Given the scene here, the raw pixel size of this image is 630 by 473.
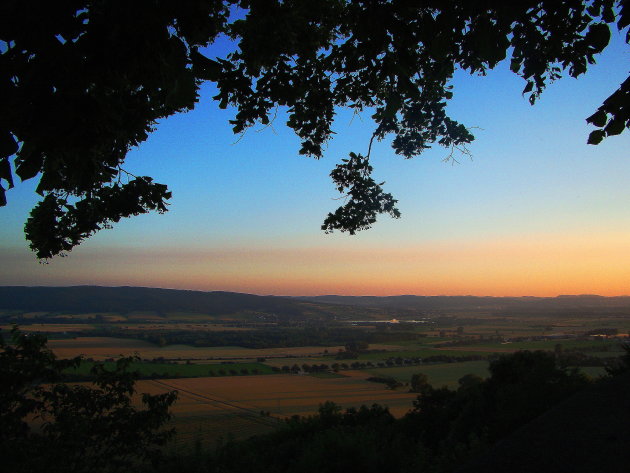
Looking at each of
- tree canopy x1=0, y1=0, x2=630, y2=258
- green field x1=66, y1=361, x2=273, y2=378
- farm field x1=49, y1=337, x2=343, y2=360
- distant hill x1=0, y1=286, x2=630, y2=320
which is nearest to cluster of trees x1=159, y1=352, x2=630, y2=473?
tree canopy x1=0, y1=0, x2=630, y2=258

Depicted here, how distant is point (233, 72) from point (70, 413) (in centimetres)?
675

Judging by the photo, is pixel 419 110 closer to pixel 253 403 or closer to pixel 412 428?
pixel 412 428

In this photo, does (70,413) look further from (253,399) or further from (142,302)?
(142,302)

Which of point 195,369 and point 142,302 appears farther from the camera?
point 142,302

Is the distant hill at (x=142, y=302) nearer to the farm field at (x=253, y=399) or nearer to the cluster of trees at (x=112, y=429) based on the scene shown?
the farm field at (x=253, y=399)

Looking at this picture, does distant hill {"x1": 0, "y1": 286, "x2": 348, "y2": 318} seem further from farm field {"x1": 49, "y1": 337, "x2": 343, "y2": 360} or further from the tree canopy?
the tree canopy

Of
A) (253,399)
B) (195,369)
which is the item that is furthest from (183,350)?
(253,399)

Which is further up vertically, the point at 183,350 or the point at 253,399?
the point at 253,399

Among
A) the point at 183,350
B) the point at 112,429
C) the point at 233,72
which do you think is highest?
the point at 233,72

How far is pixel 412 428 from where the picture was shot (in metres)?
19.2

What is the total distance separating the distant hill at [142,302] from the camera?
11562cm

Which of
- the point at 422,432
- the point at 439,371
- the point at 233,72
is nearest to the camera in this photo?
the point at 233,72

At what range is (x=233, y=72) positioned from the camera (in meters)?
5.01

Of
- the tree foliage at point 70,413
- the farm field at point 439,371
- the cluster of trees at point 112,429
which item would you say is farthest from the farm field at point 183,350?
the tree foliage at point 70,413
